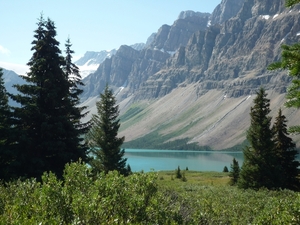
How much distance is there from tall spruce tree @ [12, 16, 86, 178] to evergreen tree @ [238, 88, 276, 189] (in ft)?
64.6

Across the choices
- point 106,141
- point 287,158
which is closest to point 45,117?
point 106,141

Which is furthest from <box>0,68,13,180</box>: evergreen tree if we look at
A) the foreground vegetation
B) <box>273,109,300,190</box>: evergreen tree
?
<box>273,109,300,190</box>: evergreen tree

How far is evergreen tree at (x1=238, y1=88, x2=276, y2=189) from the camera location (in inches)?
1288

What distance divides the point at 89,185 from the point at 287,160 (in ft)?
113

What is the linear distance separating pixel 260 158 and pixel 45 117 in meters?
24.4

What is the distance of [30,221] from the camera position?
4.77 meters

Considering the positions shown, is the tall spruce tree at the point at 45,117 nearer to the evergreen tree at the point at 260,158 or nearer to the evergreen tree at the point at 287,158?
the evergreen tree at the point at 260,158

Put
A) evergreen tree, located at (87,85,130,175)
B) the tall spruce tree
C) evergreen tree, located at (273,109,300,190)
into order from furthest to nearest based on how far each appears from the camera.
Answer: evergreen tree, located at (273,109,300,190) < evergreen tree, located at (87,85,130,175) < the tall spruce tree

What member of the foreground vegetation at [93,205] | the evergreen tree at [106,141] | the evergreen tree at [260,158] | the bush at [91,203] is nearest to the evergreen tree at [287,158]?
the evergreen tree at [260,158]

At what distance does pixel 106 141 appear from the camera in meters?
34.6

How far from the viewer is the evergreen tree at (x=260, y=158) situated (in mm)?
32719

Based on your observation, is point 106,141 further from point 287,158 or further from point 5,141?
point 287,158

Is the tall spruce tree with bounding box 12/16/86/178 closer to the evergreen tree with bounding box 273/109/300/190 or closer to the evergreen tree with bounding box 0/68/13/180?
the evergreen tree with bounding box 0/68/13/180

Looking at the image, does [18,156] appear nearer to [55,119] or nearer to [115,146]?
[55,119]
